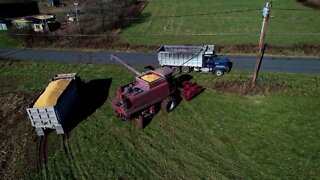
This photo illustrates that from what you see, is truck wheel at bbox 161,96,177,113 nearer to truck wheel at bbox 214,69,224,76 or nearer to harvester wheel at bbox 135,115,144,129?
harvester wheel at bbox 135,115,144,129

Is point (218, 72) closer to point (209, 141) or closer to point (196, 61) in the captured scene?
point (196, 61)

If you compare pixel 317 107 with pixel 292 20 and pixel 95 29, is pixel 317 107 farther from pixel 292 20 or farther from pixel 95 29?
pixel 95 29

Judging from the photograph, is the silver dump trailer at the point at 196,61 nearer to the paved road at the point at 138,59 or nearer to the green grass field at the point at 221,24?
the paved road at the point at 138,59

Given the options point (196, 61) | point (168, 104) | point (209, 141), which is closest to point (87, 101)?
point (168, 104)

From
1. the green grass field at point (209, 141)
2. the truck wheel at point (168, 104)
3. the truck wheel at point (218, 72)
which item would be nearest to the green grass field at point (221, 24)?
the truck wheel at point (218, 72)

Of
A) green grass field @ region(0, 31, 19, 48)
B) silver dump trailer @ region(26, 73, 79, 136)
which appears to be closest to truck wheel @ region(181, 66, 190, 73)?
silver dump trailer @ region(26, 73, 79, 136)

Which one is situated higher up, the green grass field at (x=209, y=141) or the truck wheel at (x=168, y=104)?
the truck wheel at (x=168, y=104)

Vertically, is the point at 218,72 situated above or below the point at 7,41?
below
